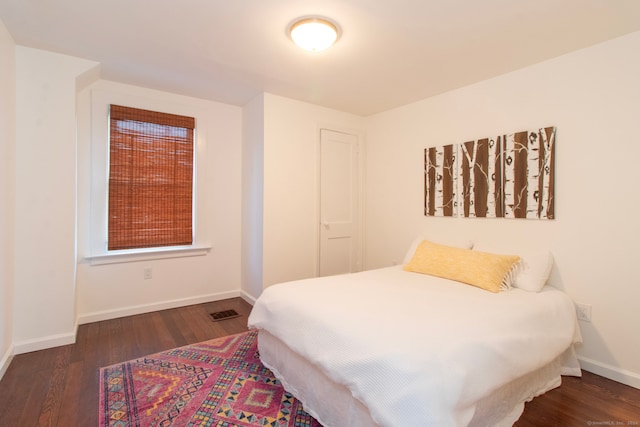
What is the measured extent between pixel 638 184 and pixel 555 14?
123 centimetres

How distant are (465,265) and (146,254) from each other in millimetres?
3112

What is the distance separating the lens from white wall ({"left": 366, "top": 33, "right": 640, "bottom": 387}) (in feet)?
6.57

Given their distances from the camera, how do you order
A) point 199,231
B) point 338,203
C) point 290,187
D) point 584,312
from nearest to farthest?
point 584,312
point 290,187
point 199,231
point 338,203

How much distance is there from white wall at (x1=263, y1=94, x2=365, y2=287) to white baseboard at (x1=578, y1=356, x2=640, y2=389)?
2.48m

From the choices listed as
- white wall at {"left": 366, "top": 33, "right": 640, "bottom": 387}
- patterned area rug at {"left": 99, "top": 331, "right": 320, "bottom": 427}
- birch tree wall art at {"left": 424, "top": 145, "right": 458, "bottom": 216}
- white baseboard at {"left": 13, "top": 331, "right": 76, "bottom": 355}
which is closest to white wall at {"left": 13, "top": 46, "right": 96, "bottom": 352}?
white baseboard at {"left": 13, "top": 331, "right": 76, "bottom": 355}

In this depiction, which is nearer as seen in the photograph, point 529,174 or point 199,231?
point 529,174

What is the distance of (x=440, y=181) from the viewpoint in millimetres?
3100

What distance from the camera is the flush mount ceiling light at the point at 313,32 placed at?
1897mm

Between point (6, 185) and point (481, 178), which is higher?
point (481, 178)

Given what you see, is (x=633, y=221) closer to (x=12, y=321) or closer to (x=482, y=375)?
(x=482, y=375)

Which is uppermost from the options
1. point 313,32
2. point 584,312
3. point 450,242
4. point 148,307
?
point 313,32

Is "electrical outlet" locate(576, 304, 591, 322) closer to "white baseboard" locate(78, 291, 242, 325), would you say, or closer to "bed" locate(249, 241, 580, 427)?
"bed" locate(249, 241, 580, 427)

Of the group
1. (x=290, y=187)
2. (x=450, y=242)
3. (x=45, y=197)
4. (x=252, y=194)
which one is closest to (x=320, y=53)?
(x=290, y=187)

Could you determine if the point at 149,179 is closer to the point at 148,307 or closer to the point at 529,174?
the point at 148,307
